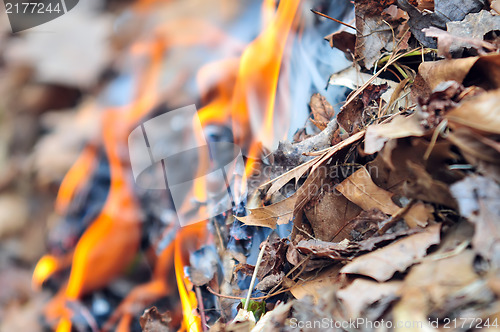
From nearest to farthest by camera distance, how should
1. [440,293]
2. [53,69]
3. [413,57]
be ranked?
1. [440,293]
2. [413,57]
3. [53,69]

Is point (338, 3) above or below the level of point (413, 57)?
above

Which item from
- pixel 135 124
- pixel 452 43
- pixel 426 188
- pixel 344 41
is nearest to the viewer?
pixel 426 188

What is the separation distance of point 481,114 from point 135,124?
1308 millimetres

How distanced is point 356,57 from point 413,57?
0.70 ft

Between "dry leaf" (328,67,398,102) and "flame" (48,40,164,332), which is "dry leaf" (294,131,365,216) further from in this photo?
"flame" (48,40,164,332)

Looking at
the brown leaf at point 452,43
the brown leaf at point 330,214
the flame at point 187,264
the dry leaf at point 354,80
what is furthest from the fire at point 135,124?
the brown leaf at point 452,43

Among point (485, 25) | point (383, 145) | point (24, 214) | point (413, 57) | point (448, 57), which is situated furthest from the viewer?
point (24, 214)

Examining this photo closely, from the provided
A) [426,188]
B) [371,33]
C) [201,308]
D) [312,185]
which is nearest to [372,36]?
[371,33]

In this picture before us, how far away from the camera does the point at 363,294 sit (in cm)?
77

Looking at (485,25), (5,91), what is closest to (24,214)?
(5,91)

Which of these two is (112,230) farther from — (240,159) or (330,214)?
(330,214)

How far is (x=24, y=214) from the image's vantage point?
1572mm

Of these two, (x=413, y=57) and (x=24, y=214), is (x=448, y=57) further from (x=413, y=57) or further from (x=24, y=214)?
(x=24, y=214)

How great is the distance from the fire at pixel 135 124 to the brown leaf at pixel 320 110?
150mm
